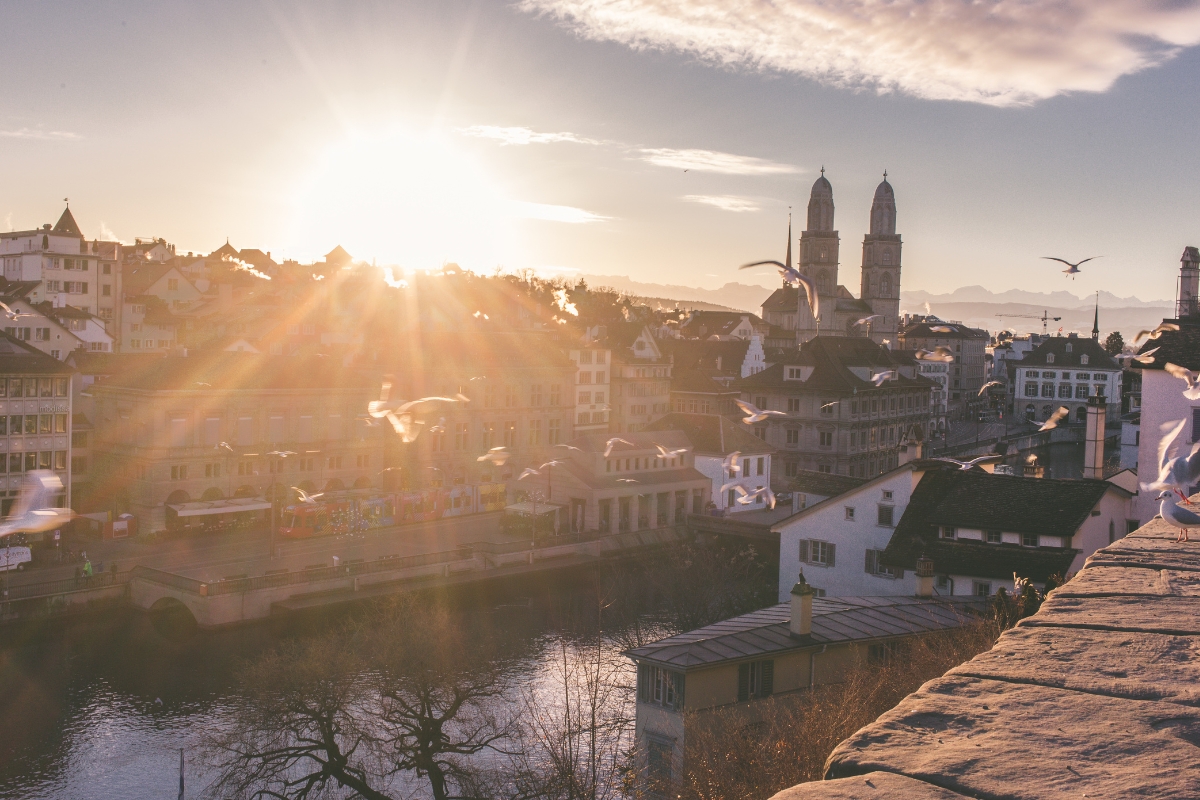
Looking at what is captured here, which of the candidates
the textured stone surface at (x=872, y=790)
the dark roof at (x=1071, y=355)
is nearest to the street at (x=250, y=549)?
the textured stone surface at (x=872, y=790)

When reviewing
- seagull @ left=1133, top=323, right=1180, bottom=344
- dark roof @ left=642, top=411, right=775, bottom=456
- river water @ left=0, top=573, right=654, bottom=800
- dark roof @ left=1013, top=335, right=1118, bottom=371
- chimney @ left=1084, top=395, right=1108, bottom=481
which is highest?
dark roof @ left=1013, top=335, right=1118, bottom=371

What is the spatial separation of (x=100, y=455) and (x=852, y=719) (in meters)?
42.2

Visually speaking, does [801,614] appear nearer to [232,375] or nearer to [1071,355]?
[232,375]

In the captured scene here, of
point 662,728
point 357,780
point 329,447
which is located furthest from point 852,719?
point 329,447

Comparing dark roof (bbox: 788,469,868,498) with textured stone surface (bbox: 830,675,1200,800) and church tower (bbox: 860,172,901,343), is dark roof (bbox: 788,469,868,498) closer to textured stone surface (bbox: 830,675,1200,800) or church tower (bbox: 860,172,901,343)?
textured stone surface (bbox: 830,675,1200,800)

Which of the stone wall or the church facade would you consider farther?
the church facade

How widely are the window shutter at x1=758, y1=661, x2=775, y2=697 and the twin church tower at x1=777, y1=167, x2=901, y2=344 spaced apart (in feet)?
329

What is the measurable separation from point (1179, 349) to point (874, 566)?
550 inches

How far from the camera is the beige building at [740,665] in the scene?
19859 millimetres

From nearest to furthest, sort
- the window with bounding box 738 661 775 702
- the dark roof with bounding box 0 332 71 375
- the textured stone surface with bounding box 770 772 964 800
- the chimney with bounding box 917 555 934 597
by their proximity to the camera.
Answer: the textured stone surface with bounding box 770 772 964 800
the window with bounding box 738 661 775 702
the chimney with bounding box 917 555 934 597
the dark roof with bounding box 0 332 71 375

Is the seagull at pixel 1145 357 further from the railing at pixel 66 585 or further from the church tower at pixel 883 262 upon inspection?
the church tower at pixel 883 262

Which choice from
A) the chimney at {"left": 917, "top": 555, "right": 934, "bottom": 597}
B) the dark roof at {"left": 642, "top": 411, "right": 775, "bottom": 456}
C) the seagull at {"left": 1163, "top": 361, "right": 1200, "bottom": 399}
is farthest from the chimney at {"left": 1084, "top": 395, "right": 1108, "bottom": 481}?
the dark roof at {"left": 642, "top": 411, "right": 775, "bottom": 456}

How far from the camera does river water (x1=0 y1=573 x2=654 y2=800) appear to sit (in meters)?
23.5

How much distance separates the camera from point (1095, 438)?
115ft
